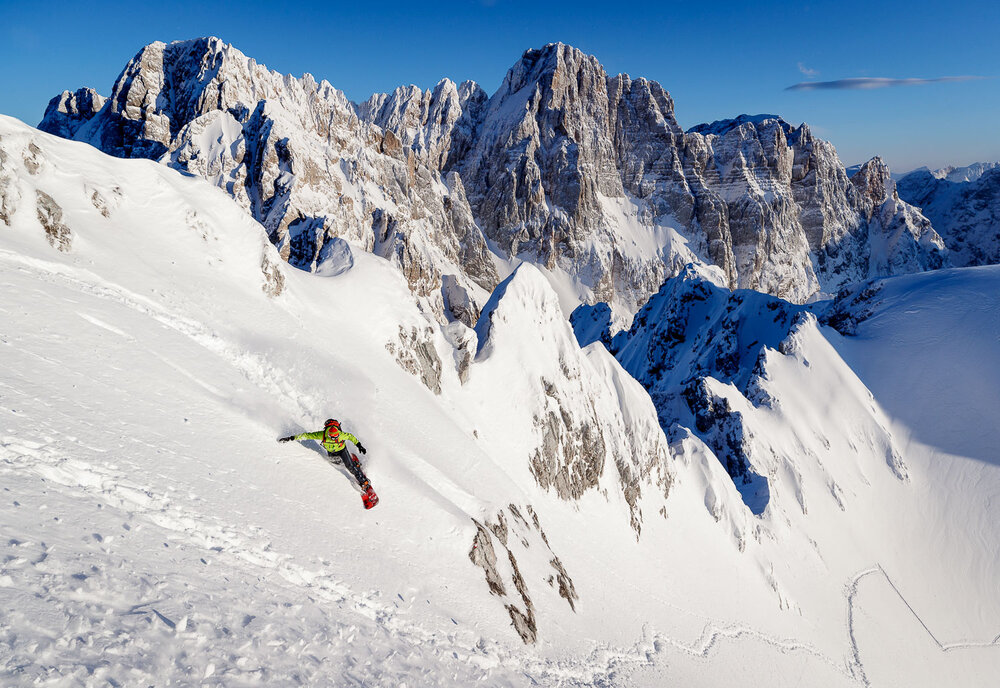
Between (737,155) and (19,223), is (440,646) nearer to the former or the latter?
(19,223)

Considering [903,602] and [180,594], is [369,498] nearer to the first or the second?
[180,594]

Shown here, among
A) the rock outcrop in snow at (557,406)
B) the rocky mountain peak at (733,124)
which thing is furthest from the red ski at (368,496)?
the rocky mountain peak at (733,124)

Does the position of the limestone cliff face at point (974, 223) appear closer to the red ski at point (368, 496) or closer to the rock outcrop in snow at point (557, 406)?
the rock outcrop in snow at point (557, 406)

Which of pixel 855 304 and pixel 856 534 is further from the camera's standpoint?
pixel 855 304

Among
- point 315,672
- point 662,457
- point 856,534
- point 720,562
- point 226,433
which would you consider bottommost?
point 856,534

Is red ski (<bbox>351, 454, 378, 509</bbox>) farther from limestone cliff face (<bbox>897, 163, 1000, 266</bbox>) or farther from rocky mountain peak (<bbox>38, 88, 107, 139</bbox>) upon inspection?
limestone cliff face (<bbox>897, 163, 1000, 266</bbox>)

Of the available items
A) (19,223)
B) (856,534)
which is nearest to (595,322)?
(856,534)

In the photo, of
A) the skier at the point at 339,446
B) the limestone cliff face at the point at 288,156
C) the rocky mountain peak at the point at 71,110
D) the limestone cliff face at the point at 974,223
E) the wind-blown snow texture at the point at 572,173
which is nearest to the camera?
the skier at the point at 339,446
